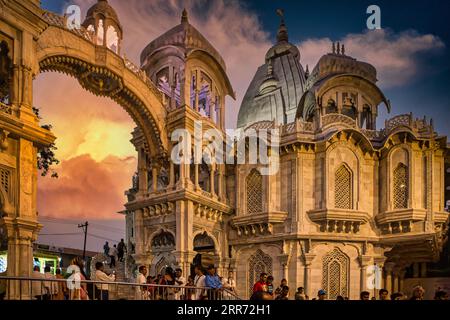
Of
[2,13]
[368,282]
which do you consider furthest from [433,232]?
[2,13]

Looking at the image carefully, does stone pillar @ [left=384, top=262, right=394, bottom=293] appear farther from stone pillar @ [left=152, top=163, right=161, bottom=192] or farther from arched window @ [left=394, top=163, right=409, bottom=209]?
stone pillar @ [left=152, top=163, right=161, bottom=192]

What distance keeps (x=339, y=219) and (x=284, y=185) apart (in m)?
2.80

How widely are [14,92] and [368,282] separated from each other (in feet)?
53.5

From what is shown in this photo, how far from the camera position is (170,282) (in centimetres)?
1293

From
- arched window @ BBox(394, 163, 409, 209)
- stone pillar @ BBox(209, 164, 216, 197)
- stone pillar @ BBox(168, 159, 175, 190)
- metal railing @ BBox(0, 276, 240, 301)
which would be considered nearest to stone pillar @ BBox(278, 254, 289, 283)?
stone pillar @ BBox(209, 164, 216, 197)

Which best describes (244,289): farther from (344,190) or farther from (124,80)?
(124,80)

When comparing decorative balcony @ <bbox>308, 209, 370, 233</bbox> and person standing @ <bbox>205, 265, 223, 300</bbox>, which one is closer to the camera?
person standing @ <bbox>205, 265, 223, 300</bbox>

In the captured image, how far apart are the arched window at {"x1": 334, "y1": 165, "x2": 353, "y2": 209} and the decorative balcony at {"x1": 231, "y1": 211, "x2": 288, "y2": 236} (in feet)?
7.79

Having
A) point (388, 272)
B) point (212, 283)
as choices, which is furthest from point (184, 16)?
point (388, 272)

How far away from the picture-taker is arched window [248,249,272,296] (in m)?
22.6

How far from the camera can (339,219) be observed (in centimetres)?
2152

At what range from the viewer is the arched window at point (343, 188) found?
22.2 meters

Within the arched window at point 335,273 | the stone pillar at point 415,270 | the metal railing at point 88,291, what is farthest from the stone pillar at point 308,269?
the metal railing at point 88,291
